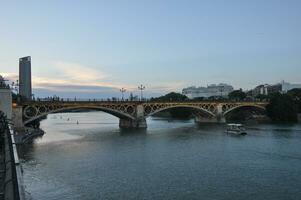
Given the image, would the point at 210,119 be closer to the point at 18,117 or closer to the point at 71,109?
the point at 71,109

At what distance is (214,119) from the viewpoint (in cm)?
9994

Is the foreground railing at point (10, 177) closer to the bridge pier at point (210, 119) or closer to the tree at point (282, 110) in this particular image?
the bridge pier at point (210, 119)

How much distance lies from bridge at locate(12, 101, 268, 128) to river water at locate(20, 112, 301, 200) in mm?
17905

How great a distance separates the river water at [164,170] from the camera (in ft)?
88.4

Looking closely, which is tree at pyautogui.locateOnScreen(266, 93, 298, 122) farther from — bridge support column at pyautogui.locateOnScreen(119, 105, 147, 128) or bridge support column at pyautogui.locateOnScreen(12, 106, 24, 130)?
bridge support column at pyautogui.locateOnScreen(12, 106, 24, 130)

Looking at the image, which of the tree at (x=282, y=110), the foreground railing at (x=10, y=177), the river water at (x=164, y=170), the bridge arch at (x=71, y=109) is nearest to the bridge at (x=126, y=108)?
the bridge arch at (x=71, y=109)

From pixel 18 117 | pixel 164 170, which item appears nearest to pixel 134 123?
pixel 18 117

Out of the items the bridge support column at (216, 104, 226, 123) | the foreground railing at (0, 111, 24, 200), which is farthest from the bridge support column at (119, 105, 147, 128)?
the foreground railing at (0, 111, 24, 200)

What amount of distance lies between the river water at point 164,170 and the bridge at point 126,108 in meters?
17.9

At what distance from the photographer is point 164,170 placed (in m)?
35.1

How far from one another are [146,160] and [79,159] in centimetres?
639

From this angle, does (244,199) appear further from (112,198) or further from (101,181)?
(101,181)

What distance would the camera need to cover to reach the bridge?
72.4 m

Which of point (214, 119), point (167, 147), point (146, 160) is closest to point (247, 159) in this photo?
point (146, 160)
